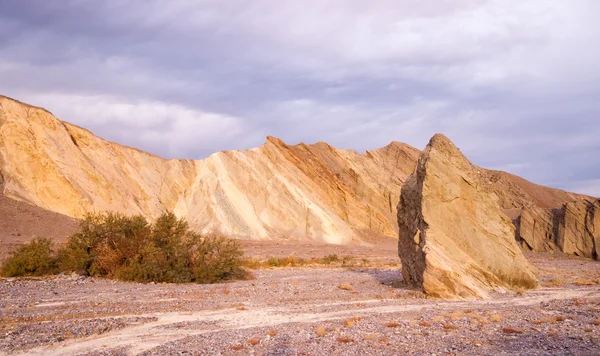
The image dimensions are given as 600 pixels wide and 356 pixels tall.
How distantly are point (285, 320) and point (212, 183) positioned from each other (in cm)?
4206

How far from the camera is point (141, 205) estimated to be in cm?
4838

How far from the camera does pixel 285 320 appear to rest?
1220cm

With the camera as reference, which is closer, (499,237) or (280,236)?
(499,237)

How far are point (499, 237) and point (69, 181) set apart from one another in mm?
34283

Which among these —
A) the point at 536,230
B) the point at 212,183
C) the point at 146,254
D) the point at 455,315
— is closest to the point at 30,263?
the point at 146,254

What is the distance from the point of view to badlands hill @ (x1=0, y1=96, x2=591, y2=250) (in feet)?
140

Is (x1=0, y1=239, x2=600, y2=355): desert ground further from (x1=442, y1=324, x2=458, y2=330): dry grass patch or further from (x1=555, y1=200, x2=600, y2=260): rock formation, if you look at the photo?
(x1=555, y1=200, x2=600, y2=260): rock formation

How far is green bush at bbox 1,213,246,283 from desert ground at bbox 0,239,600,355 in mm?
1342

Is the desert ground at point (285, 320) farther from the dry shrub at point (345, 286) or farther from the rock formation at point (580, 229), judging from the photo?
the rock formation at point (580, 229)

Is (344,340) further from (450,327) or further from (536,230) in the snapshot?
(536,230)

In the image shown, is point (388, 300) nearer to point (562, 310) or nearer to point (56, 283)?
point (562, 310)

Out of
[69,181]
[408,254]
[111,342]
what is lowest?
[111,342]

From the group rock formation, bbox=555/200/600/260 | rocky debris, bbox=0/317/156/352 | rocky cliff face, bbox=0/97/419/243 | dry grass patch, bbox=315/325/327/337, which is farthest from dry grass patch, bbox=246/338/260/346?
rock formation, bbox=555/200/600/260

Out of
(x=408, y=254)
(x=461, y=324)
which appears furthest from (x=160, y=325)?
(x=408, y=254)
